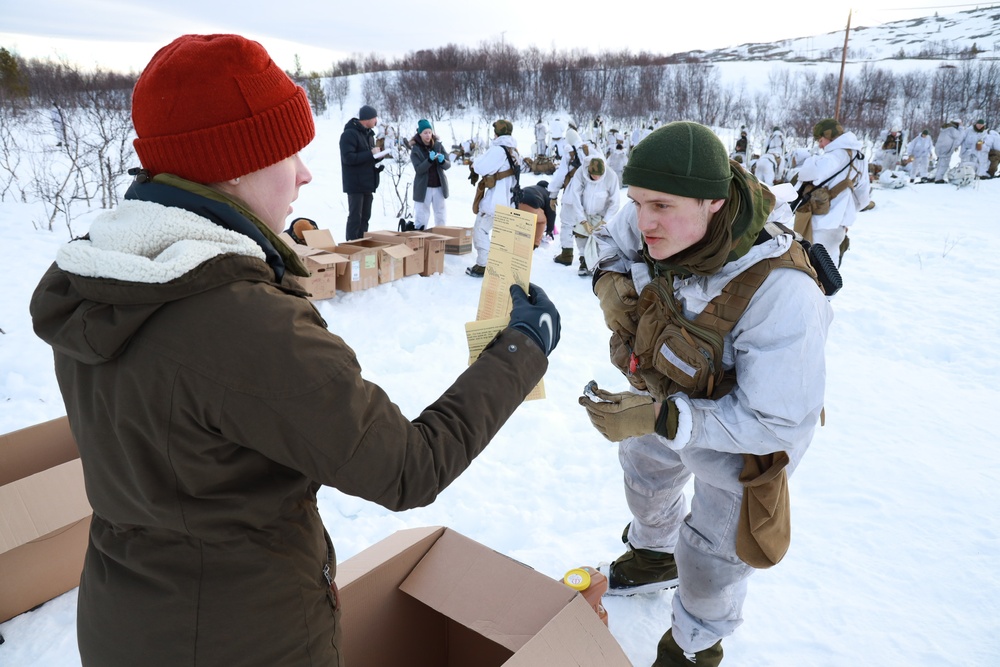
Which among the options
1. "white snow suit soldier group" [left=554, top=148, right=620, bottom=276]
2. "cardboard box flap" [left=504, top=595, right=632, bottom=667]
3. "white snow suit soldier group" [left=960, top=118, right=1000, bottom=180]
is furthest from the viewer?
"white snow suit soldier group" [left=960, top=118, right=1000, bottom=180]

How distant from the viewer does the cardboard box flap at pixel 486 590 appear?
1524mm

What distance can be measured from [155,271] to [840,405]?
16.0 feet

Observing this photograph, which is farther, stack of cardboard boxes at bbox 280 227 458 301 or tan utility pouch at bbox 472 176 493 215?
tan utility pouch at bbox 472 176 493 215

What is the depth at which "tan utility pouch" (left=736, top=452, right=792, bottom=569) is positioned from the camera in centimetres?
182

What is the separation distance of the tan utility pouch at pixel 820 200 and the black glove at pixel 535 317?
21.3 ft

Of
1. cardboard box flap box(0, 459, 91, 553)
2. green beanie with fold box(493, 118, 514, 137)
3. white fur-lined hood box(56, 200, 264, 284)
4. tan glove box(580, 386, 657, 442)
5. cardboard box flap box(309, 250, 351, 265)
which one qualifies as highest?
green beanie with fold box(493, 118, 514, 137)

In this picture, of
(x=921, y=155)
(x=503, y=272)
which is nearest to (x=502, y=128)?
(x=503, y=272)

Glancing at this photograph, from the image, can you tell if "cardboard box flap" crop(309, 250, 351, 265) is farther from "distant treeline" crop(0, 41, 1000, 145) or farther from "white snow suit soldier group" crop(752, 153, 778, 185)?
"distant treeline" crop(0, 41, 1000, 145)

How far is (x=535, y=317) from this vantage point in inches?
55.1

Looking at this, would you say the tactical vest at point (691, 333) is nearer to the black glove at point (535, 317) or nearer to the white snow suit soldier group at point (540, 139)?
the black glove at point (535, 317)

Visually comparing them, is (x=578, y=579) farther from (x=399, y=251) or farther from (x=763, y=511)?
(x=399, y=251)

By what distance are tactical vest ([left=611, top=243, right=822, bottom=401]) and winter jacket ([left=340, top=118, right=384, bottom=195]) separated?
6275mm

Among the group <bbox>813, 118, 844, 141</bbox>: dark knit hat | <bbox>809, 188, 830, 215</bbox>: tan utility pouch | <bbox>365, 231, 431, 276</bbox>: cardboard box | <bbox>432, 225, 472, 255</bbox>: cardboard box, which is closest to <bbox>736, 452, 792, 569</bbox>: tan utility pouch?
<bbox>365, 231, 431, 276</bbox>: cardboard box

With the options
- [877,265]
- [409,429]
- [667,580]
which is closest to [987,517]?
[667,580]
